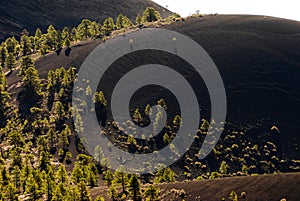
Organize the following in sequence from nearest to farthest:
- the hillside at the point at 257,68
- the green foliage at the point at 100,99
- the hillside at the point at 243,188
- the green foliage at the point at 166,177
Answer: the hillside at the point at 243,188 → the green foliage at the point at 166,177 → the hillside at the point at 257,68 → the green foliage at the point at 100,99

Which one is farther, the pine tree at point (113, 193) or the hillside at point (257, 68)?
the hillside at point (257, 68)

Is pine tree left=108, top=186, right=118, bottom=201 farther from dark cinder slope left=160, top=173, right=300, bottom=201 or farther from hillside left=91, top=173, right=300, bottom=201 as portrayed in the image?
dark cinder slope left=160, top=173, right=300, bottom=201

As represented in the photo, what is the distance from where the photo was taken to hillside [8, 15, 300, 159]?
442ft

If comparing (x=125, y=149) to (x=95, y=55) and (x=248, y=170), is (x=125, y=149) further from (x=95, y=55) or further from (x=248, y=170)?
(x=95, y=55)

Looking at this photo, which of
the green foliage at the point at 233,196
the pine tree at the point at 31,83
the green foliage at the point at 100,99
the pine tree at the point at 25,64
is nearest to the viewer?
the green foliage at the point at 233,196

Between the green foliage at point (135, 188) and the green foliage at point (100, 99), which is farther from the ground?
the green foliage at point (100, 99)

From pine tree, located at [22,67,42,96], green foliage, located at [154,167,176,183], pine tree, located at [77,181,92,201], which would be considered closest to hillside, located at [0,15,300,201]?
pine tree, located at [77,181,92,201]

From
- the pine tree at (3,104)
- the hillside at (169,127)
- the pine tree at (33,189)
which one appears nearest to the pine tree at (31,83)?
the hillside at (169,127)

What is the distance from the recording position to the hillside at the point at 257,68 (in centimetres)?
13462

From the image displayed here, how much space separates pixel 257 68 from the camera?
163625mm

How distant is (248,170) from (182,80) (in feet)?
181

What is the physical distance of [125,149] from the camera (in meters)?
127

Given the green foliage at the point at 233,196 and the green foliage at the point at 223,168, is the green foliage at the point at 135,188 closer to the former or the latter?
the green foliage at the point at 233,196

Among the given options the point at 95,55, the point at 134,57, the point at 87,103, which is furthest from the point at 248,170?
the point at 95,55
